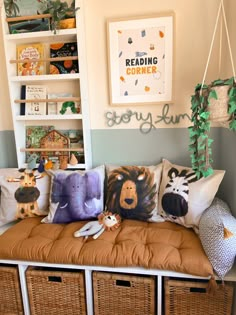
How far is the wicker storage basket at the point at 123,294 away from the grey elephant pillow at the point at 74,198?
17.7 inches

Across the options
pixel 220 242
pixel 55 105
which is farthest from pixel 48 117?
pixel 220 242

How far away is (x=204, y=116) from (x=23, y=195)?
1421 millimetres

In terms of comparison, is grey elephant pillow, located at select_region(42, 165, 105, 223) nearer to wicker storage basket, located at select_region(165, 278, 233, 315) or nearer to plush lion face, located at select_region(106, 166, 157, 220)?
plush lion face, located at select_region(106, 166, 157, 220)

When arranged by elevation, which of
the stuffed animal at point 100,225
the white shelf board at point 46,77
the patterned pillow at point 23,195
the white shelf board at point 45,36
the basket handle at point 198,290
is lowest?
the basket handle at point 198,290

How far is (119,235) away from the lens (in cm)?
170

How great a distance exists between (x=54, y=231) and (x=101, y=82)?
1178 millimetres

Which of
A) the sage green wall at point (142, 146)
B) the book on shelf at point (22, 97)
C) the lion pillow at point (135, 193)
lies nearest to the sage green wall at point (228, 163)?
the sage green wall at point (142, 146)

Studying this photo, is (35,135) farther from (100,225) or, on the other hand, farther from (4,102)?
(100,225)

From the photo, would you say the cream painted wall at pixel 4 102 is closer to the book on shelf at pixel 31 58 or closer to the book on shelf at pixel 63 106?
the book on shelf at pixel 31 58

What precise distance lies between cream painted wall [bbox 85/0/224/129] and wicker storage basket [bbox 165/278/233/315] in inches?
44.3

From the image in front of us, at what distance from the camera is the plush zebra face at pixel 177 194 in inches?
68.8

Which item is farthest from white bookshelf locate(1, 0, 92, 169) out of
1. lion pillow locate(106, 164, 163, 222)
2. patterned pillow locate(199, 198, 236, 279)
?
patterned pillow locate(199, 198, 236, 279)

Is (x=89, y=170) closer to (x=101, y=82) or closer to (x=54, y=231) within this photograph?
(x=54, y=231)

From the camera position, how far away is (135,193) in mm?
1865
